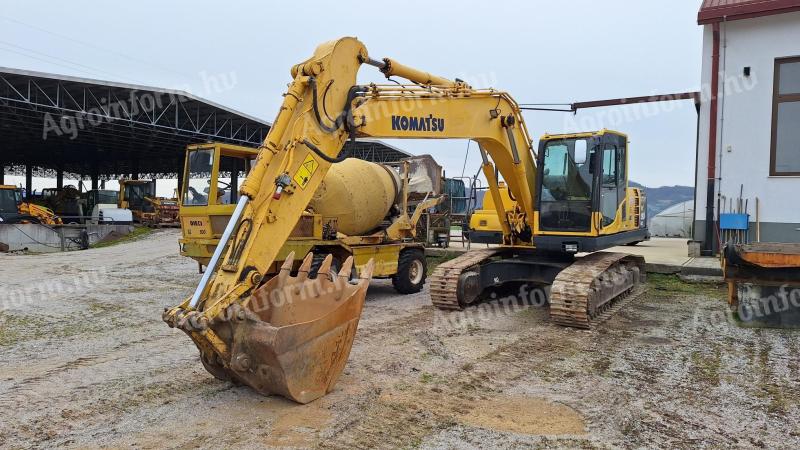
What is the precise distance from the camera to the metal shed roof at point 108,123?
71.9ft

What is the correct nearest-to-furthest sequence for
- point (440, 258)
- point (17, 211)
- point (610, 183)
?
point (610, 183) < point (440, 258) < point (17, 211)

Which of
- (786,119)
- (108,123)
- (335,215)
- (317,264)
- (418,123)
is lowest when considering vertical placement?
(317,264)

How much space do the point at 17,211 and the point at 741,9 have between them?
25576 millimetres

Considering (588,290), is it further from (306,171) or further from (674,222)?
(674,222)

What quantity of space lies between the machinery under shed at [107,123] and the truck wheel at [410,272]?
36.9 feet

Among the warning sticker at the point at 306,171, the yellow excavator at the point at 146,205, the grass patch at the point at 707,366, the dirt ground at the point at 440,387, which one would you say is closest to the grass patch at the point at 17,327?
the dirt ground at the point at 440,387

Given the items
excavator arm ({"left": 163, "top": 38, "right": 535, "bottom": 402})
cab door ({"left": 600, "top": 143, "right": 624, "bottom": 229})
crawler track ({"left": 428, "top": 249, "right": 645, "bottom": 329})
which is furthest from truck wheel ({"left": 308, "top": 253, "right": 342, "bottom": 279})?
cab door ({"left": 600, "top": 143, "right": 624, "bottom": 229})

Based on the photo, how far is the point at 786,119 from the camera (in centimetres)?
1219

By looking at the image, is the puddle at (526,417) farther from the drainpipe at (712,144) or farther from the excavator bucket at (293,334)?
the drainpipe at (712,144)

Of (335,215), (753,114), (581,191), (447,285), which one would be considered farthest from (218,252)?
(753,114)

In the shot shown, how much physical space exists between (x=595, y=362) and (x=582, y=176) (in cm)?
313

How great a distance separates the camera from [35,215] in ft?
80.8

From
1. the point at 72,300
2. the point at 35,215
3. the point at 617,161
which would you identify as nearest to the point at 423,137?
the point at 617,161

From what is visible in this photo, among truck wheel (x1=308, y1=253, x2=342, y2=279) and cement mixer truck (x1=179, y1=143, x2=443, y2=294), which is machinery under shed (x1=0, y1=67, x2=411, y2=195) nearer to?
cement mixer truck (x1=179, y1=143, x2=443, y2=294)
